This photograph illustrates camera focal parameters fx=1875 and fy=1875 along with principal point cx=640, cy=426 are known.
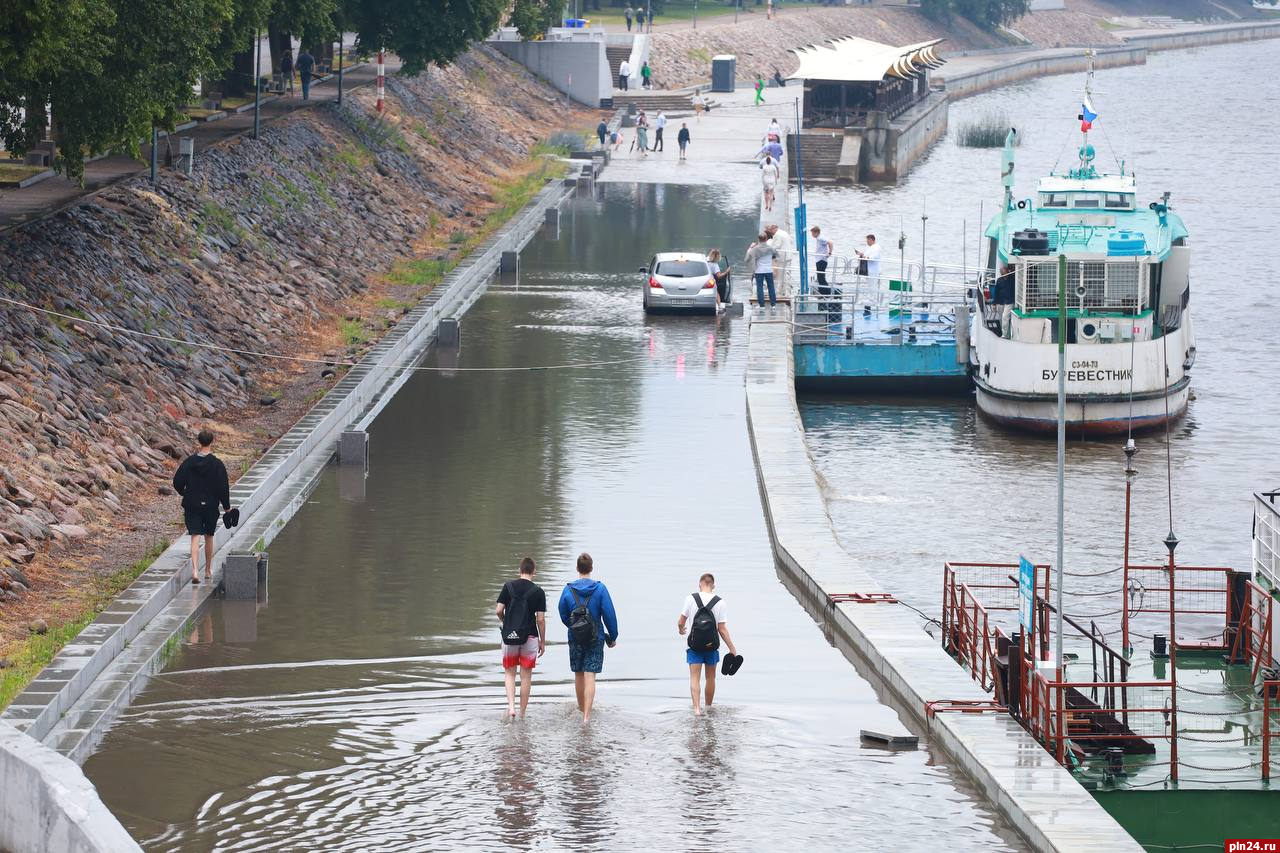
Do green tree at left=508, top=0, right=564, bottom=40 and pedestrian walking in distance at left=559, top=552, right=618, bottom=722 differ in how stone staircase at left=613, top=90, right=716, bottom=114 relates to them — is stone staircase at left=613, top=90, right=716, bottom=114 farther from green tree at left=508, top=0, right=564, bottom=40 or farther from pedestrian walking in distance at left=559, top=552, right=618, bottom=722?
pedestrian walking in distance at left=559, top=552, right=618, bottom=722

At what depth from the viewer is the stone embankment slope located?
22.9 meters

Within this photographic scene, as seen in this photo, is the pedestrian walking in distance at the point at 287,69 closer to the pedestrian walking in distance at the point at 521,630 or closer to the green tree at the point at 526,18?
the green tree at the point at 526,18

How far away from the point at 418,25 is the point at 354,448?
3159 centimetres

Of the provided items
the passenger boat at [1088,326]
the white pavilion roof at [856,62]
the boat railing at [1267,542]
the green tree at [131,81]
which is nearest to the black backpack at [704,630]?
the boat railing at [1267,542]

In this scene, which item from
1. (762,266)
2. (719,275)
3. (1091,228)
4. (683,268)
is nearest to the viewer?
(1091,228)

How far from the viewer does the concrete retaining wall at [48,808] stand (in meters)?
11.9

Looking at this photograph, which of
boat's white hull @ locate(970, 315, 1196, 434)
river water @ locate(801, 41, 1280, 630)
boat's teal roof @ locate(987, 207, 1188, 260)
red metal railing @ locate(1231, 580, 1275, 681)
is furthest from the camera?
boat's teal roof @ locate(987, 207, 1188, 260)

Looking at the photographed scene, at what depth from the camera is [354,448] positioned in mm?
27312

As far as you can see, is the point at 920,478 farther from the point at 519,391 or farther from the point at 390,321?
the point at 390,321

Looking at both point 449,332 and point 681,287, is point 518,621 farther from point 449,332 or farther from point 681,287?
point 681,287

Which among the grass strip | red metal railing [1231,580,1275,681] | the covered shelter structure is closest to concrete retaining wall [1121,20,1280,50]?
the covered shelter structure

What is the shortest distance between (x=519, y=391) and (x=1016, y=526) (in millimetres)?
8991

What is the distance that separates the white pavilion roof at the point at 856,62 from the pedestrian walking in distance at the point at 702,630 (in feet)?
217

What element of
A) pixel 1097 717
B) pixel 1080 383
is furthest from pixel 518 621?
pixel 1080 383
